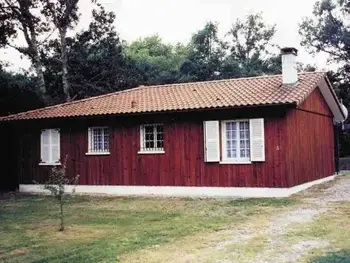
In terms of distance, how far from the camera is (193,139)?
16.6 m

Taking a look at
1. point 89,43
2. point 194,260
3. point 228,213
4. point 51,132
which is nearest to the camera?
point 194,260

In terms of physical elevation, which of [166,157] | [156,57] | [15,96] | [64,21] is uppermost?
[156,57]

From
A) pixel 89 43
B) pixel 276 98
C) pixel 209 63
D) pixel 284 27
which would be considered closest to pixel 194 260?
pixel 276 98

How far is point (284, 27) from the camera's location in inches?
1973

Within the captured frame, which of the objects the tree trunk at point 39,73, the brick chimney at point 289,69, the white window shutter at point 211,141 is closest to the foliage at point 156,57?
the tree trunk at point 39,73

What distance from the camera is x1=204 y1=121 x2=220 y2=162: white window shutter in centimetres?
1606

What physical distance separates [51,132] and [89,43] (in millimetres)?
12156

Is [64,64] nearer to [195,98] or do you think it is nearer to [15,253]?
[195,98]

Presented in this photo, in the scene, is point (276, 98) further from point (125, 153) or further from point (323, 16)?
point (323, 16)

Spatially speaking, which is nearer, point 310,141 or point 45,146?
point 310,141

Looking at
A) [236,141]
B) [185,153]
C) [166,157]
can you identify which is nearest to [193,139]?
[185,153]

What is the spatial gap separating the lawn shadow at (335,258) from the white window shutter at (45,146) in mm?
14501

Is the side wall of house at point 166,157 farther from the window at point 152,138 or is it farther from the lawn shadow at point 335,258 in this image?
the lawn shadow at point 335,258

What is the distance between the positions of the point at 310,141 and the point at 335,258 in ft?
38.6
